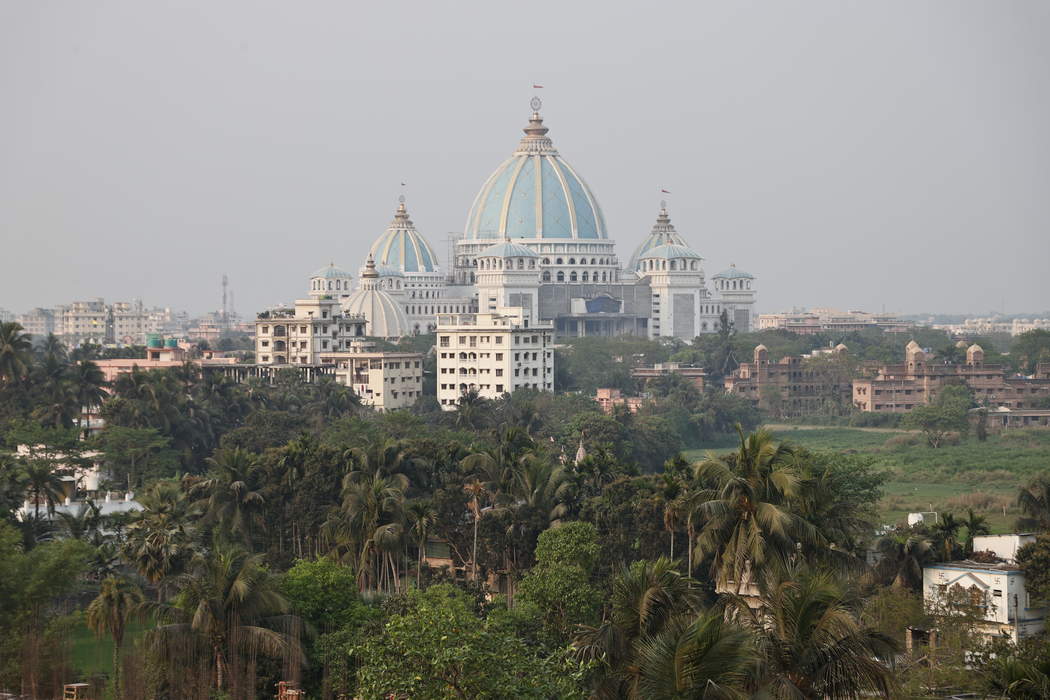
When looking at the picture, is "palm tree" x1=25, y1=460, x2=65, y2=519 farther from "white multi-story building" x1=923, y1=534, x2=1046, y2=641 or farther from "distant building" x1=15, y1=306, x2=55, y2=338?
"distant building" x1=15, y1=306, x2=55, y2=338

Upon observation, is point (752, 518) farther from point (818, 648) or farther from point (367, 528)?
point (367, 528)

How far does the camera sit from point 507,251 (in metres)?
121

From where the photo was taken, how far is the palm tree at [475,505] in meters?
37.7

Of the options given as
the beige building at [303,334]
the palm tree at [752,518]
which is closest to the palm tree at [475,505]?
the palm tree at [752,518]

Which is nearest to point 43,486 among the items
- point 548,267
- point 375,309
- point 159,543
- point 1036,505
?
point 159,543

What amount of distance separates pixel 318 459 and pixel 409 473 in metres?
2.24

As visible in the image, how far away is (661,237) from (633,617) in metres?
113

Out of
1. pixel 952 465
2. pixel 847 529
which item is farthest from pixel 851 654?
pixel 952 465

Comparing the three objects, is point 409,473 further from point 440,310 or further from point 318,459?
point 440,310

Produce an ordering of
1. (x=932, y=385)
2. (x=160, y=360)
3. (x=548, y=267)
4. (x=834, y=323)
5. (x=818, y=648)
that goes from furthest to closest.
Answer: (x=834, y=323) → (x=548, y=267) → (x=160, y=360) → (x=932, y=385) → (x=818, y=648)

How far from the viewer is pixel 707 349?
105562 mm

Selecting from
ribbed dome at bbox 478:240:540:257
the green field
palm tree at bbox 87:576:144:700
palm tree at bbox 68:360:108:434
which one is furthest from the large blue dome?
palm tree at bbox 87:576:144:700

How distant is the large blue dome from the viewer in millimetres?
129500

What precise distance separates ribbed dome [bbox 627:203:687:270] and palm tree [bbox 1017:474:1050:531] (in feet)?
308
